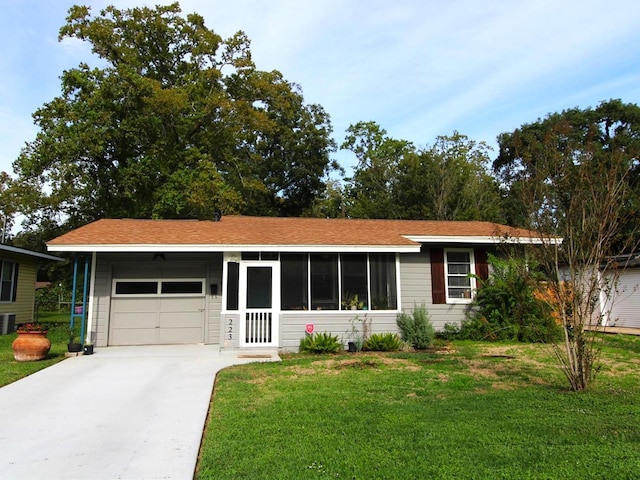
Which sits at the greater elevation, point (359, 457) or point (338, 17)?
point (338, 17)

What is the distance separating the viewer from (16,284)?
686 inches

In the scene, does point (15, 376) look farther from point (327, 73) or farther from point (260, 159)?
point (260, 159)

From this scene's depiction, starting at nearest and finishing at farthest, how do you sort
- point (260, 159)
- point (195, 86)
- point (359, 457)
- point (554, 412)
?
1. point (359, 457)
2. point (554, 412)
3. point (195, 86)
4. point (260, 159)

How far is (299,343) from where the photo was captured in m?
10.8

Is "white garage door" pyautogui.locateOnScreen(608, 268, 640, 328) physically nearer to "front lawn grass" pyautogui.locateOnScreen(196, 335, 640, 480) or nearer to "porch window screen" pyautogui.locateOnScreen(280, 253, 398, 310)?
"front lawn grass" pyautogui.locateOnScreen(196, 335, 640, 480)

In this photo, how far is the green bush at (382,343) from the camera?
35.2 ft

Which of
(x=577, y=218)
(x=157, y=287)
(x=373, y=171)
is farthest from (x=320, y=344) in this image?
(x=373, y=171)

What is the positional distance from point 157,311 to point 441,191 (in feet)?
64.4

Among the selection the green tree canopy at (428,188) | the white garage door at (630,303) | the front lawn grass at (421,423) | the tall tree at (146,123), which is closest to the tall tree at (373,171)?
Result: the green tree canopy at (428,188)

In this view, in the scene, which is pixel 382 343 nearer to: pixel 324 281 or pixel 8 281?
pixel 324 281

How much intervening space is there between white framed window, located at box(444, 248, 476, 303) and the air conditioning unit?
1485 cm

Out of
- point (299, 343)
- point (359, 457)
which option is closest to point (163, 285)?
point (299, 343)

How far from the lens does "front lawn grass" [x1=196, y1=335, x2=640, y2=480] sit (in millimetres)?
3840

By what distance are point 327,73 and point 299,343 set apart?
805cm
